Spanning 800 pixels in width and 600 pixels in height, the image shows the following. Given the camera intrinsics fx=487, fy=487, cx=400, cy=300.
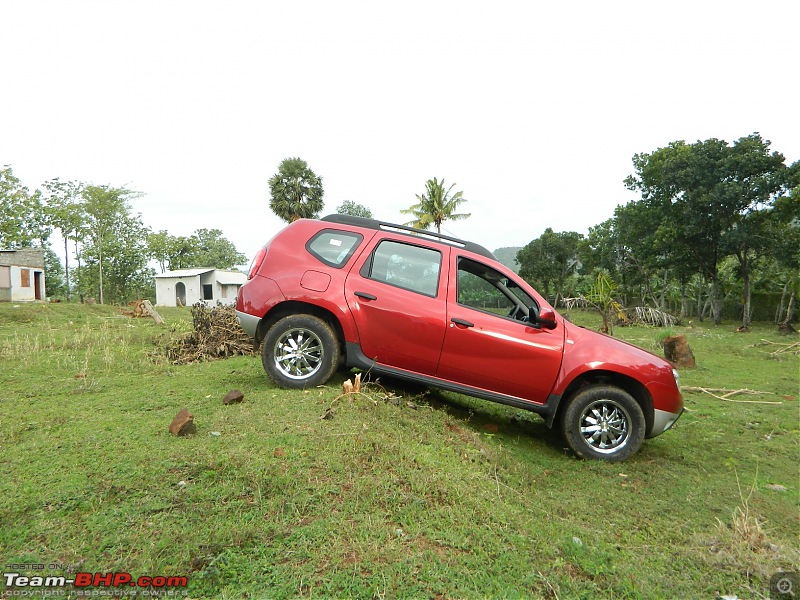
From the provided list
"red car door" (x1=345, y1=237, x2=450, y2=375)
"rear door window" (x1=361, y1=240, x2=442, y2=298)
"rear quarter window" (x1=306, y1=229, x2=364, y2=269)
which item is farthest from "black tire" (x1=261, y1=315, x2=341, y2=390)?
"rear door window" (x1=361, y1=240, x2=442, y2=298)

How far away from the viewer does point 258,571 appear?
2623mm

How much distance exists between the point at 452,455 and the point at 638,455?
2488mm

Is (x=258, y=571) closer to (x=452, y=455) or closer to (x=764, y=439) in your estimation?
(x=452, y=455)

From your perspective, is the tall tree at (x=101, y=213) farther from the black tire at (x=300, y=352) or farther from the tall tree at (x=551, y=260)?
the black tire at (x=300, y=352)

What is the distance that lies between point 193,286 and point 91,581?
133ft

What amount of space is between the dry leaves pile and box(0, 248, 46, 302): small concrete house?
29694 millimetres

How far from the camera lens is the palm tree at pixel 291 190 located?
118ft

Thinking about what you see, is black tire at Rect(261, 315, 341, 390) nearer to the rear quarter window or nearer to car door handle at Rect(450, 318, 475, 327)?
the rear quarter window

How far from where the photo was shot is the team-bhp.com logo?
2373 millimetres

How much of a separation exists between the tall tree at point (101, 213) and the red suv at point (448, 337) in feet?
145

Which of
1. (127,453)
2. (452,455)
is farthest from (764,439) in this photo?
(127,453)

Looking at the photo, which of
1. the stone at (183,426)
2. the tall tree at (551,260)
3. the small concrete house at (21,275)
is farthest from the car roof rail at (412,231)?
the tall tree at (551,260)

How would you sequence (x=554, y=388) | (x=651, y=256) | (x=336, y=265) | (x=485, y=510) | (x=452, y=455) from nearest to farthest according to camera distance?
(x=485, y=510) → (x=452, y=455) → (x=554, y=388) → (x=336, y=265) → (x=651, y=256)

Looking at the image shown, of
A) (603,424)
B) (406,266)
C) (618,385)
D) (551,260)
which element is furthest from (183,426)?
(551,260)
